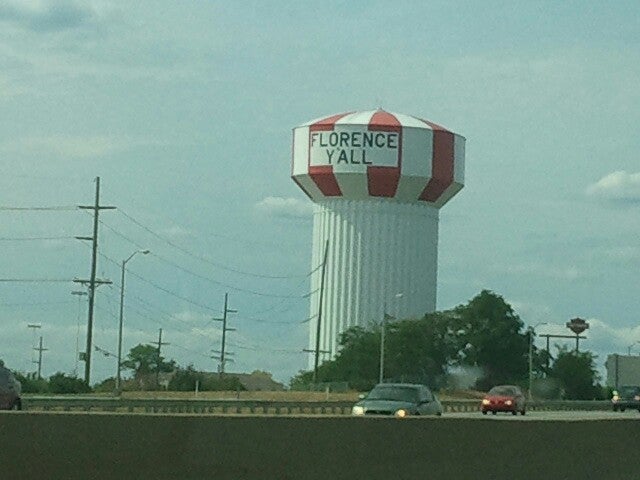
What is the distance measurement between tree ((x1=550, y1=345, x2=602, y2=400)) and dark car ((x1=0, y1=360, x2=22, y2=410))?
93.1 meters

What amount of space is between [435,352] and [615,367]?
27.4m

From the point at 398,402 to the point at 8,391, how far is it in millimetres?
10309

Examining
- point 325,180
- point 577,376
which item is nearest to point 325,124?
point 325,180

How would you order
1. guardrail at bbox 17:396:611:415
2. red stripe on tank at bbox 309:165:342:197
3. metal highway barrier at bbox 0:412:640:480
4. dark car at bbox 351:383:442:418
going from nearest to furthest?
metal highway barrier at bbox 0:412:640:480
dark car at bbox 351:383:442:418
guardrail at bbox 17:396:611:415
red stripe on tank at bbox 309:165:342:197

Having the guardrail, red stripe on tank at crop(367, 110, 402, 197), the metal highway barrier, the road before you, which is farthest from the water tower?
the metal highway barrier

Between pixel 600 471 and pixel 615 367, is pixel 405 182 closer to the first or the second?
pixel 615 367

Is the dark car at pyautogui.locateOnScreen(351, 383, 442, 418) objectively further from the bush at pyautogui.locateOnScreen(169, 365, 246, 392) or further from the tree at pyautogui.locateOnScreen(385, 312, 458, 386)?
the tree at pyautogui.locateOnScreen(385, 312, 458, 386)

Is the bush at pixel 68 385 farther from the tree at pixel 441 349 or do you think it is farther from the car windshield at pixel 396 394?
the car windshield at pixel 396 394

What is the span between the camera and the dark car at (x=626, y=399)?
86312mm

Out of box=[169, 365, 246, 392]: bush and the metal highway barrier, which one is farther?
box=[169, 365, 246, 392]: bush

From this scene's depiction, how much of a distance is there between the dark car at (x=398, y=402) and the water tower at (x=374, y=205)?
250 ft

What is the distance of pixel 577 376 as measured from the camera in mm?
130375

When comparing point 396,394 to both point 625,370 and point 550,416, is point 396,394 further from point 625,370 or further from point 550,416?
point 625,370

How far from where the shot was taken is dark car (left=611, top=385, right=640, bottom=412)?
283ft
